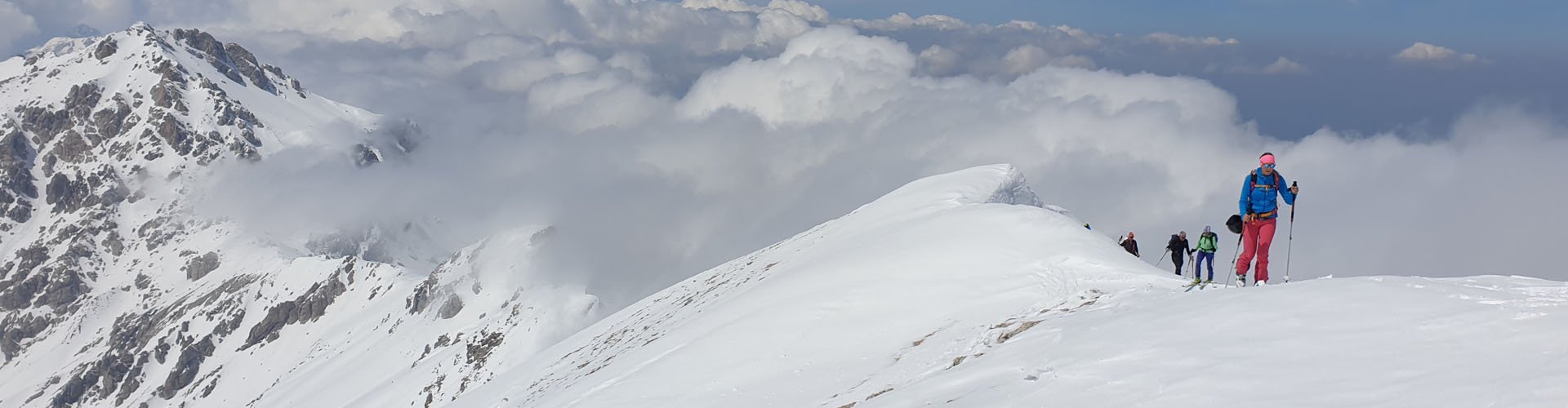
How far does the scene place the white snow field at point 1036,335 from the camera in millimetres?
10852

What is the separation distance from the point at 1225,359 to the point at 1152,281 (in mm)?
8229

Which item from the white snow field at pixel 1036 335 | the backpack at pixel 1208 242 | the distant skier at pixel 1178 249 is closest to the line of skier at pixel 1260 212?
the white snow field at pixel 1036 335

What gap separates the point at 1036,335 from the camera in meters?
16.2

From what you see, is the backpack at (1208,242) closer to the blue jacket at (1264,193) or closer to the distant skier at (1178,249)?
the distant skier at (1178,249)

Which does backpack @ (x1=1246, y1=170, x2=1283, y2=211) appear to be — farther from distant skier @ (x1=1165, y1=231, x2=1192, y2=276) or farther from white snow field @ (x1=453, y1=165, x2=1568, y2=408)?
distant skier @ (x1=1165, y1=231, x2=1192, y2=276)

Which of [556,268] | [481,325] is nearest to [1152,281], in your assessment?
[481,325]

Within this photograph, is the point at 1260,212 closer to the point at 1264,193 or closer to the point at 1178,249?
the point at 1264,193

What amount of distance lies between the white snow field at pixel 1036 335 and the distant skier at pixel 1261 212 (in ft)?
5.35

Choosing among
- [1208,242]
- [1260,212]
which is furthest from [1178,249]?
[1260,212]

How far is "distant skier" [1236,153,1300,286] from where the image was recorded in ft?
60.8

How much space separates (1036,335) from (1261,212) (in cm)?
647

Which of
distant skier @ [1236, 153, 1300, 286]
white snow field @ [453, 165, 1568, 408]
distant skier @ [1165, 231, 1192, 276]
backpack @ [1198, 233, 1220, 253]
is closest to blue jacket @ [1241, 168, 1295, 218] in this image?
distant skier @ [1236, 153, 1300, 286]

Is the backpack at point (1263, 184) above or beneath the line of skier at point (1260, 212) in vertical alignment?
above

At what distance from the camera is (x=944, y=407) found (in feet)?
44.0
